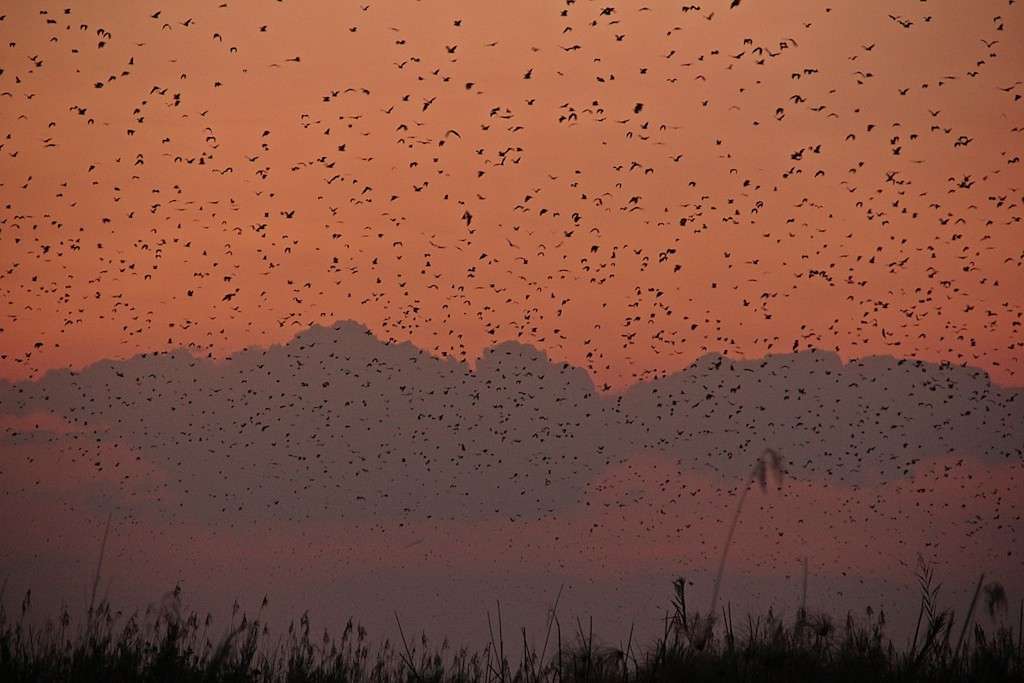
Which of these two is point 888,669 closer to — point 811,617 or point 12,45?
point 811,617

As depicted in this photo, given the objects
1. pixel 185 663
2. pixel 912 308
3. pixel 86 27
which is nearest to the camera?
pixel 185 663

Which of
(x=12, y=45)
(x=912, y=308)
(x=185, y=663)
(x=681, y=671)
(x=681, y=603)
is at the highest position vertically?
(x=12, y=45)

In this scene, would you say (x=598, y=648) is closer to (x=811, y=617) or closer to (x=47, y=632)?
(x=811, y=617)

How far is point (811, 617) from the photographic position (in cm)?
835

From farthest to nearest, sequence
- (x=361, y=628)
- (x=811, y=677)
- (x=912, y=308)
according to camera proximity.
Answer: (x=912, y=308)
(x=361, y=628)
(x=811, y=677)

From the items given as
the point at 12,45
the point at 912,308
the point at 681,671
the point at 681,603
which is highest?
the point at 12,45

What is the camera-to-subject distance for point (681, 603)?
6.09 m

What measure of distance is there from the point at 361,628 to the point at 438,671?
889mm

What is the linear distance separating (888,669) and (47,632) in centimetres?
664

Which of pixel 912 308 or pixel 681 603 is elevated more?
pixel 912 308

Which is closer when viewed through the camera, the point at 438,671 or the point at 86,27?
the point at 438,671

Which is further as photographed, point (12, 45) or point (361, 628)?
point (12, 45)

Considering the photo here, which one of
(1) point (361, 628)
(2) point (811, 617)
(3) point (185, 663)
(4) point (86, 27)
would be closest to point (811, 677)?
(2) point (811, 617)

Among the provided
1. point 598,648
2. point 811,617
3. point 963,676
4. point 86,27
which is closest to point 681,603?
point 598,648
